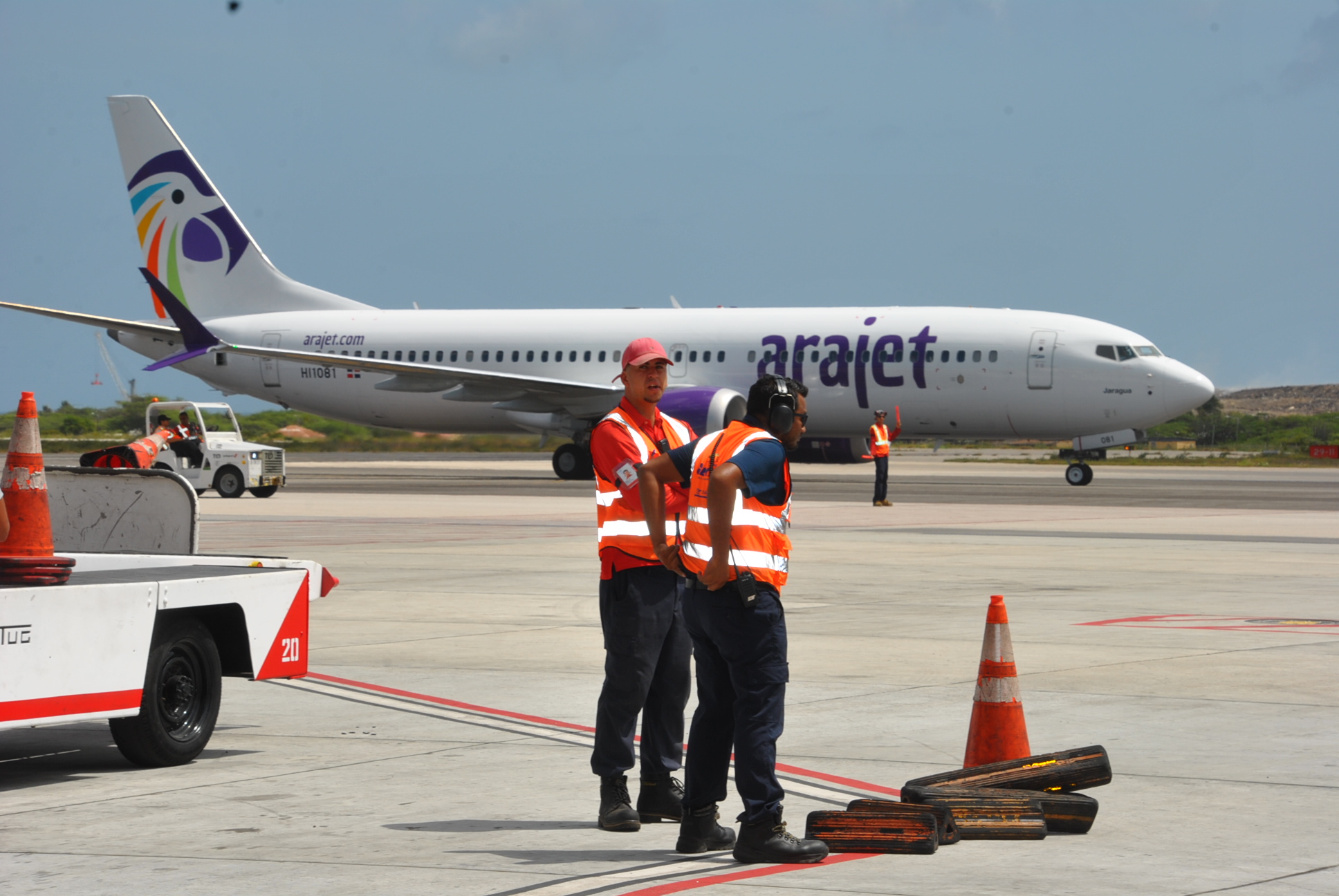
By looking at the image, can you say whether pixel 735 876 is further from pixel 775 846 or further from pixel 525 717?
pixel 525 717

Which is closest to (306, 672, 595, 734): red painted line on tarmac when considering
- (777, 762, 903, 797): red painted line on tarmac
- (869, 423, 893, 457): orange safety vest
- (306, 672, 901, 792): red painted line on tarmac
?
(306, 672, 901, 792): red painted line on tarmac

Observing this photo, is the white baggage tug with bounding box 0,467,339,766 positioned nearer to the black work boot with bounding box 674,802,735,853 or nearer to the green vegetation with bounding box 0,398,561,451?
the black work boot with bounding box 674,802,735,853

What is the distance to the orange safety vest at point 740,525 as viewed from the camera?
6.07 m

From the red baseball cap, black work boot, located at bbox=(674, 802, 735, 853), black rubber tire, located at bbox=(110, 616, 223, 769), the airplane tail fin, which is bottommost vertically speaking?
black work boot, located at bbox=(674, 802, 735, 853)

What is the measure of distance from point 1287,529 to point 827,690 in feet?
53.1

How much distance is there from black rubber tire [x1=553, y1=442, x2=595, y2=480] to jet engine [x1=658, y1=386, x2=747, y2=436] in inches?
159

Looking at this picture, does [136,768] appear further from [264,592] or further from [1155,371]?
[1155,371]

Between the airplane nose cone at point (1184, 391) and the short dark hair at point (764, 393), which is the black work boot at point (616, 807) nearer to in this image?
the short dark hair at point (764, 393)

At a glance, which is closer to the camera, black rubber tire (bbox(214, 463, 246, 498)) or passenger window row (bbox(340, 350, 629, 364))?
black rubber tire (bbox(214, 463, 246, 498))

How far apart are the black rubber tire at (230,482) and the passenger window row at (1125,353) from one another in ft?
Answer: 58.2

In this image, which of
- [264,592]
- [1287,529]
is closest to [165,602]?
[264,592]

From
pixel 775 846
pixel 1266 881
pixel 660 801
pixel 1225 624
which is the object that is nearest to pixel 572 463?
pixel 1225 624

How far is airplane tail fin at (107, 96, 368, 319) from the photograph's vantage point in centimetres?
4472

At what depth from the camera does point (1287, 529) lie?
2358 cm
